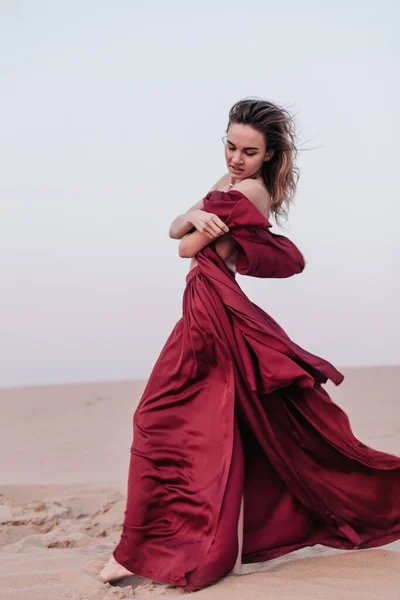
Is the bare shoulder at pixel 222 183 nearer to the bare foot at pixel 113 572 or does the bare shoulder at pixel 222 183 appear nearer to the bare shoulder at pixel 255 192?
the bare shoulder at pixel 255 192

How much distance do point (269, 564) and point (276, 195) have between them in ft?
5.77

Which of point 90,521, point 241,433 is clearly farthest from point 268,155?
point 90,521

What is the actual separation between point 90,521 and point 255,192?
2684mm

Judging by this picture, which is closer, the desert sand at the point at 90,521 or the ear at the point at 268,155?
the desert sand at the point at 90,521

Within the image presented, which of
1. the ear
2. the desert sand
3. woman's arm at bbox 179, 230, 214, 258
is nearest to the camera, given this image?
the desert sand

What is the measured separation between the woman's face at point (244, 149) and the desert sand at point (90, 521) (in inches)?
70.4

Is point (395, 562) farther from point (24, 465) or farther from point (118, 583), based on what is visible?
point (24, 465)

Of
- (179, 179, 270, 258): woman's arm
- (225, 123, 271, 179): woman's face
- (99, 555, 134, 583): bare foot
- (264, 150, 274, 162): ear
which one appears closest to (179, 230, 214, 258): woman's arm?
(179, 179, 270, 258): woman's arm

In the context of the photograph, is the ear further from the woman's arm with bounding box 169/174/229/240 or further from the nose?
the woman's arm with bounding box 169/174/229/240

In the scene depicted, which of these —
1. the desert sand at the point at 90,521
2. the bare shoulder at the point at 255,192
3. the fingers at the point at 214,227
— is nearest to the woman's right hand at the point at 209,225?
the fingers at the point at 214,227

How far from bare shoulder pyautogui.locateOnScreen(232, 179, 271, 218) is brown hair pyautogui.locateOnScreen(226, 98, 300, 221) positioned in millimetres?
103

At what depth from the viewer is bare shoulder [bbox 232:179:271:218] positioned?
3.53m

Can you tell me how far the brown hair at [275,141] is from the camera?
357 cm

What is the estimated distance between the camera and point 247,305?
3.46m
